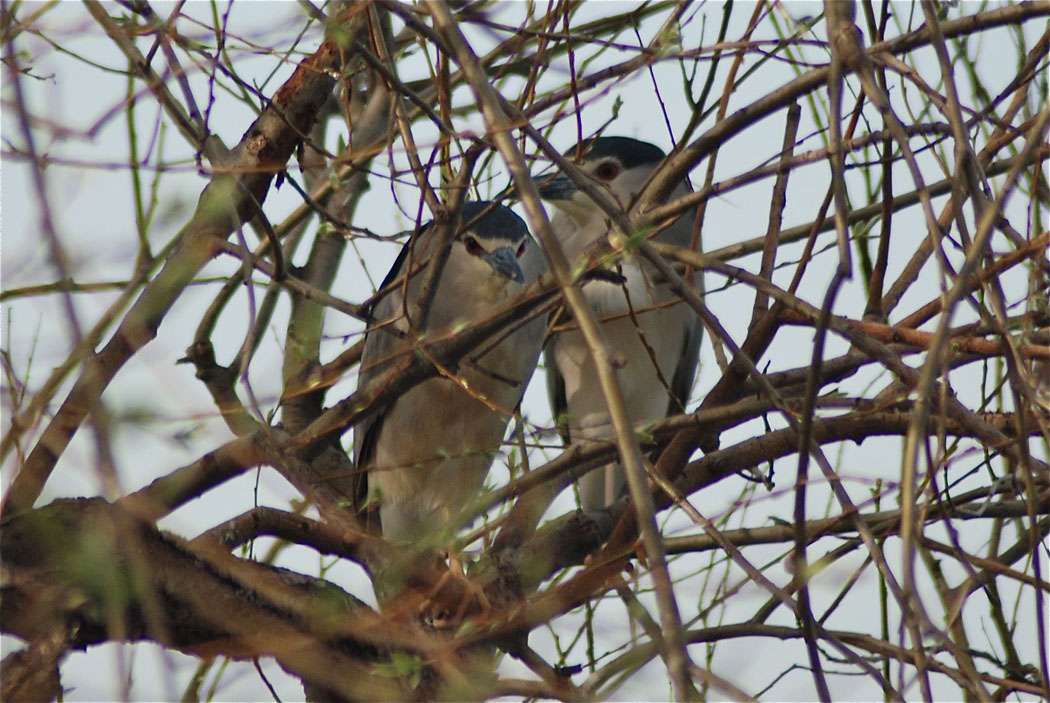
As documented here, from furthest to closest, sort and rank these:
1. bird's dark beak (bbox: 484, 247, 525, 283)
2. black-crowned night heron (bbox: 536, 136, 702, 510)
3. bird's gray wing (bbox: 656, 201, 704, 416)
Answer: bird's gray wing (bbox: 656, 201, 704, 416) < black-crowned night heron (bbox: 536, 136, 702, 510) < bird's dark beak (bbox: 484, 247, 525, 283)

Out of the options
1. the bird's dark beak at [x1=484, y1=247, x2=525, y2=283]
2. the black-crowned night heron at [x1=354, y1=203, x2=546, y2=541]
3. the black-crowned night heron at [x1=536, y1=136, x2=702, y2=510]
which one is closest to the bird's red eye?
the black-crowned night heron at [x1=536, y1=136, x2=702, y2=510]

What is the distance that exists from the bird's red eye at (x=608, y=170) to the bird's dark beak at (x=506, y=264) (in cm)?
117

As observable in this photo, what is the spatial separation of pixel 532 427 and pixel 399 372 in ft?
1.02

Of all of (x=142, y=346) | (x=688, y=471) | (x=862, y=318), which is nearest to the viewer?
(x=142, y=346)

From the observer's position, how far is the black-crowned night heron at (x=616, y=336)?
452cm

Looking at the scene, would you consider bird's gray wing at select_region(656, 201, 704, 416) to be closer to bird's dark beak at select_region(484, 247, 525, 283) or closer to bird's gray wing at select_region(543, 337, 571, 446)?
bird's gray wing at select_region(543, 337, 571, 446)

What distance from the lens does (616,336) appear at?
4.65 m

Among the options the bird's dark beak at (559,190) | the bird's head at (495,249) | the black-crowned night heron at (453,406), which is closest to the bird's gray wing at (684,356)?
the bird's dark beak at (559,190)

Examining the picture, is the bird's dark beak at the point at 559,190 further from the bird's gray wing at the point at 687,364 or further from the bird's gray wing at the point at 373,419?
the bird's gray wing at the point at 373,419

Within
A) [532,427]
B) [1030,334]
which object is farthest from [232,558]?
[1030,334]

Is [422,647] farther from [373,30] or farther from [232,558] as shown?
[373,30]

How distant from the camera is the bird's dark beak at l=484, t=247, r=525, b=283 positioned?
394 centimetres

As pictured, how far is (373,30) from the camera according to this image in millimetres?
2258

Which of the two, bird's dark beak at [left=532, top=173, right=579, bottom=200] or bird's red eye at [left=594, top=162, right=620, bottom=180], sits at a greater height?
bird's red eye at [left=594, top=162, right=620, bottom=180]
